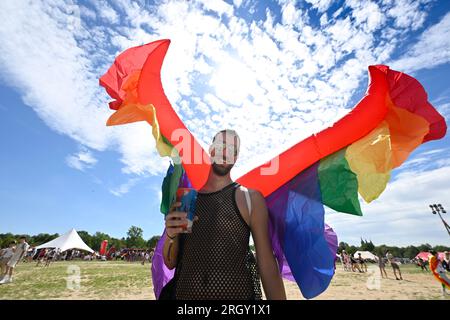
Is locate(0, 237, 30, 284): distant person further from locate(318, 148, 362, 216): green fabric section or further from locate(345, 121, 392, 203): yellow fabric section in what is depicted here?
locate(345, 121, 392, 203): yellow fabric section

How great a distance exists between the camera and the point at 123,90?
9.13 ft

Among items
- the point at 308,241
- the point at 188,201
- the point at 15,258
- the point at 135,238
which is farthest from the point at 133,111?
the point at 135,238

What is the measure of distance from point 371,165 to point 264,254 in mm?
1404

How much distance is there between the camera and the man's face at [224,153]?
223 cm

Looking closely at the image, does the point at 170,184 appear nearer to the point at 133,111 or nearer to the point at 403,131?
the point at 133,111

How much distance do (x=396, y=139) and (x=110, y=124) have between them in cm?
284

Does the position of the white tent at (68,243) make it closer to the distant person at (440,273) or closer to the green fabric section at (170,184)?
the distant person at (440,273)

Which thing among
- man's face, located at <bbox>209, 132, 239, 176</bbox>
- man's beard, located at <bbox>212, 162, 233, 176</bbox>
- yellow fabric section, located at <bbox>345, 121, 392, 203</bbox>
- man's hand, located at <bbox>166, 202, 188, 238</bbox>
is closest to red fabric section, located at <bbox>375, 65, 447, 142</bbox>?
yellow fabric section, located at <bbox>345, 121, 392, 203</bbox>

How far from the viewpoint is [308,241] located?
2.45 meters

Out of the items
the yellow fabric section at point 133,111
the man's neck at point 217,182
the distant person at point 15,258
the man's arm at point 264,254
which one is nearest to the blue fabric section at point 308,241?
the man's arm at point 264,254

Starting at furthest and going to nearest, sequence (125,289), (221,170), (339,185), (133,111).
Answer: (125,289), (133,111), (339,185), (221,170)

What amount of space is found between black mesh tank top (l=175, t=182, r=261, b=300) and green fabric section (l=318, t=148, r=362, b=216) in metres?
0.99
